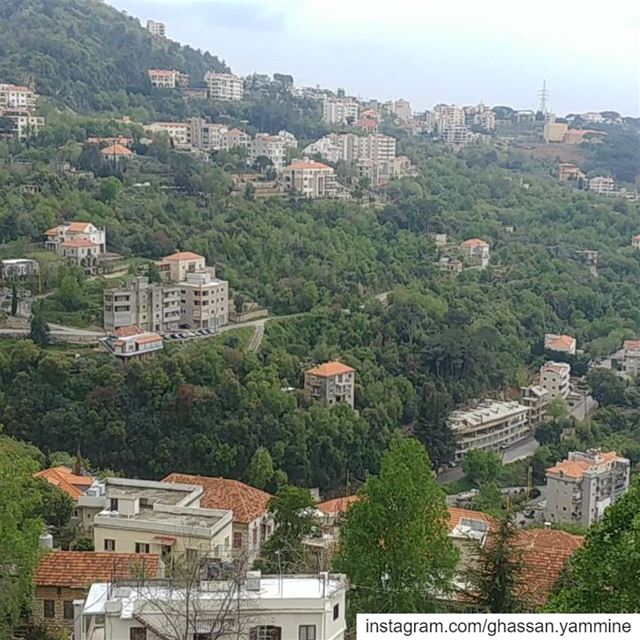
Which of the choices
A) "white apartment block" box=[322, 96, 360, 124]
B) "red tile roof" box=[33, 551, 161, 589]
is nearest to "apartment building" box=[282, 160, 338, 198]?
"white apartment block" box=[322, 96, 360, 124]

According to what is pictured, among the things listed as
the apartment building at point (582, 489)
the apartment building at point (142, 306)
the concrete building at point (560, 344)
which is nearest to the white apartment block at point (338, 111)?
the concrete building at point (560, 344)

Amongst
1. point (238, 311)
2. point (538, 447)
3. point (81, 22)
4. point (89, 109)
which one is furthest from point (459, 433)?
point (81, 22)

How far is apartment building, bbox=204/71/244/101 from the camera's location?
19281 mm

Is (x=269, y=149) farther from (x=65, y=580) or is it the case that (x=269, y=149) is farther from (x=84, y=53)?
(x=65, y=580)

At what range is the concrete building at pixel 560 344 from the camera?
449 inches

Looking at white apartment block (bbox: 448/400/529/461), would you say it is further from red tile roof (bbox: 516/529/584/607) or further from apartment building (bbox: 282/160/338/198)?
apartment building (bbox: 282/160/338/198)

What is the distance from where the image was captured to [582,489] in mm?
7660

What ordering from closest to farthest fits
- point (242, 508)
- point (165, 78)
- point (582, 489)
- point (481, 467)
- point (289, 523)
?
point (289, 523)
point (242, 508)
point (582, 489)
point (481, 467)
point (165, 78)

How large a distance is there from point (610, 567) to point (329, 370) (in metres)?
6.72

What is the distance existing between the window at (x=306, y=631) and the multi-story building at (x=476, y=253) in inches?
422

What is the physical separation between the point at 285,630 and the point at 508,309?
30.3 ft

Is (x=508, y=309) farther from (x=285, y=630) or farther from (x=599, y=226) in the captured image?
(x=285, y=630)

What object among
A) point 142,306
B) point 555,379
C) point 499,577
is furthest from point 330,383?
point 499,577

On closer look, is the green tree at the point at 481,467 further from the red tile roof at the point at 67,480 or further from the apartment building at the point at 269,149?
the apartment building at the point at 269,149
